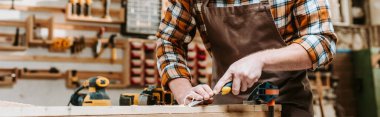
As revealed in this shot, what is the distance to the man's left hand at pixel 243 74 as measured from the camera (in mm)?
1106

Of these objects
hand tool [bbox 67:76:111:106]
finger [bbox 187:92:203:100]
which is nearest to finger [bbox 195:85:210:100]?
finger [bbox 187:92:203:100]

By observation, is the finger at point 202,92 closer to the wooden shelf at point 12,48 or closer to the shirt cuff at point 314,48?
the shirt cuff at point 314,48

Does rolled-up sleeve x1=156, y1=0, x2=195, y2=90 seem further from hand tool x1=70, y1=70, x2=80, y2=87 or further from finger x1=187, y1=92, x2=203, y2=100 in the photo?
hand tool x1=70, y1=70, x2=80, y2=87

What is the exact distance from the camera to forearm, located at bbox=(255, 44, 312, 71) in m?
1.19

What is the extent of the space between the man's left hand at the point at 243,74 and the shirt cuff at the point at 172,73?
0.42 m

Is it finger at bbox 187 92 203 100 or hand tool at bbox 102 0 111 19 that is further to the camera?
hand tool at bbox 102 0 111 19

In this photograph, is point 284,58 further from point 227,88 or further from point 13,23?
point 13,23

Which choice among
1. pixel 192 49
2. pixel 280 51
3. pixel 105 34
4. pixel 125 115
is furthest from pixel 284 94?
pixel 105 34

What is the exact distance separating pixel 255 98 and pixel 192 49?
8.71 feet

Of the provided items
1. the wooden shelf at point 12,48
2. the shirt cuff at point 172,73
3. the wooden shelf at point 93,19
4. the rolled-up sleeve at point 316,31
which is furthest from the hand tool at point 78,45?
the rolled-up sleeve at point 316,31

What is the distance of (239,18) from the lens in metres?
1.58

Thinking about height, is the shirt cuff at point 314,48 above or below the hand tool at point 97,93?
above

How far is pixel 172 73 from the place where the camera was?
1.56 meters

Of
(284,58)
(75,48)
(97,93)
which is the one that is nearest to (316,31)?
(284,58)
